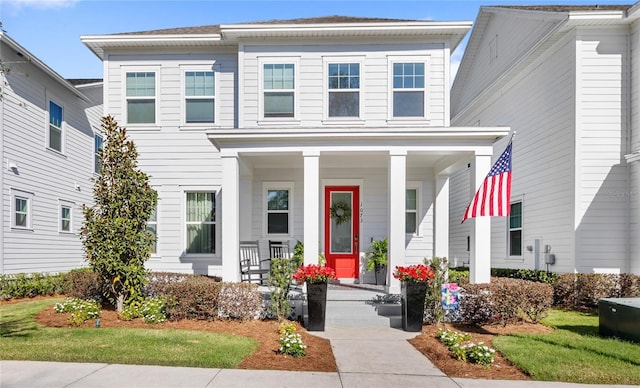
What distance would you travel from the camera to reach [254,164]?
10773 mm

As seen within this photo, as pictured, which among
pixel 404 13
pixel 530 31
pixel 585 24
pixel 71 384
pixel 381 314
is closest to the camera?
pixel 71 384

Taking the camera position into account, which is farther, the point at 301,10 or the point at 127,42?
the point at 301,10

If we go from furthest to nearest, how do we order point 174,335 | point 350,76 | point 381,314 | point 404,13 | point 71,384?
point 404,13 → point 350,76 → point 381,314 → point 174,335 → point 71,384

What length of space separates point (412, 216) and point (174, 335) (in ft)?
22.6

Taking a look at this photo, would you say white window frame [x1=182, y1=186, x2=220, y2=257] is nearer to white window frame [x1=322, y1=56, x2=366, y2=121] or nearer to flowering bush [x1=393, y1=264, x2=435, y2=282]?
white window frame [x1=322, y1=56, x2=366, y2=121]

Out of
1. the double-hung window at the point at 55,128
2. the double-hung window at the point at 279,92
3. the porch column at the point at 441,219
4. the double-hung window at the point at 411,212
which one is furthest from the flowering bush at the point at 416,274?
the double-hung window at the point at 55,128

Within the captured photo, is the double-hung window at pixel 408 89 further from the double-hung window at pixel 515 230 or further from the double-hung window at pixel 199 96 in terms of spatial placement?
the double-hung window at pixel 515 230

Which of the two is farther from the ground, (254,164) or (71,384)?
(254,164)

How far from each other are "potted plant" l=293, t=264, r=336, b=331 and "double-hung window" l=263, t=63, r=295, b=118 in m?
4.52

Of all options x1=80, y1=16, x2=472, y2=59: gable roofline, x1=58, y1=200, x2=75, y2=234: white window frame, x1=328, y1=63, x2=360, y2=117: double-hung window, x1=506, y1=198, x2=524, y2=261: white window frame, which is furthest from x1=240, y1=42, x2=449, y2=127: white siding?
x1=58, y1=200, x2=75, y2=234: white window frame

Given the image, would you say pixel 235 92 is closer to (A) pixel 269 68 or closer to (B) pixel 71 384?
(A) pixel 269 68

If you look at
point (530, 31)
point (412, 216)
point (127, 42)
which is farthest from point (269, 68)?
point (530, 31)

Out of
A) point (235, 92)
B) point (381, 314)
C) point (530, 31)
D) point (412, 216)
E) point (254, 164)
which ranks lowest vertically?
point (381, 314)

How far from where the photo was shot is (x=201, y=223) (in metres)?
11.0
